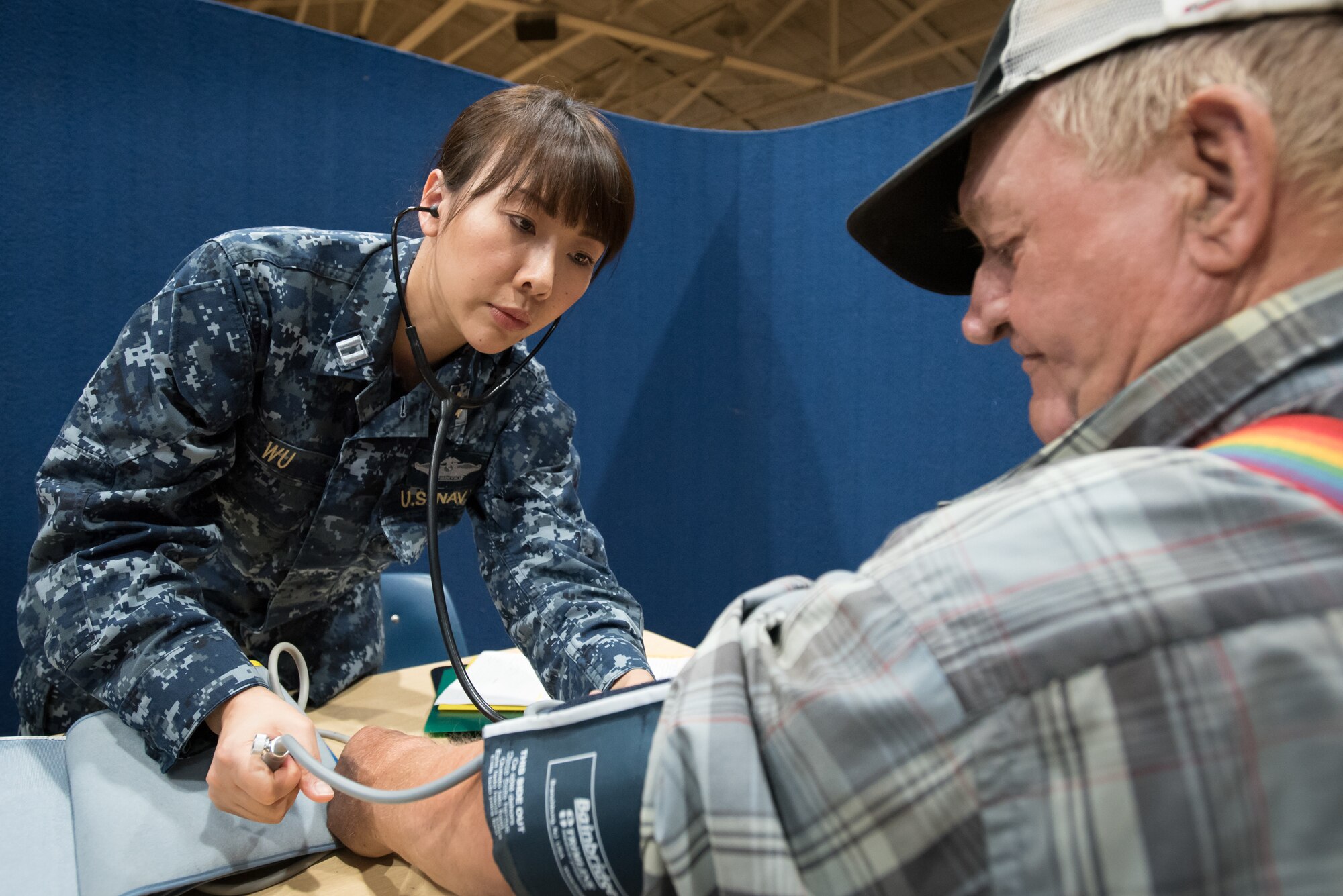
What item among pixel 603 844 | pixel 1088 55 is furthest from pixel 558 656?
pixel 1088 55

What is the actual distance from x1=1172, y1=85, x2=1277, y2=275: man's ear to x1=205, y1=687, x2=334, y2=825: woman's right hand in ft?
2.22

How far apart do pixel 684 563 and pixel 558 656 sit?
1.48m

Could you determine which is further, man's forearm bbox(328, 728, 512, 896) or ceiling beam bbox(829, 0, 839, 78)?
ceiling beam bbox(829, 0, 839, 78)

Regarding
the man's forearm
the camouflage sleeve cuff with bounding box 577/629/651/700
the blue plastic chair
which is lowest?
the blue plastic chair

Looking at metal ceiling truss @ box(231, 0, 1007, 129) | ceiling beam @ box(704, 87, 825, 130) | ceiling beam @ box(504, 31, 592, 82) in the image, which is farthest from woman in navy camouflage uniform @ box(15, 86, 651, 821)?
ceiling beam @ box(704, 87, 825, 130)

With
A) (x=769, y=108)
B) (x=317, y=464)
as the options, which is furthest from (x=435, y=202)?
(x=769, y=108)

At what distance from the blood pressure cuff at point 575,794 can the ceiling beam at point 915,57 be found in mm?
5902

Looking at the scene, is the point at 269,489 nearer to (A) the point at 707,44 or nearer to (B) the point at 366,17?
(B) the point at 366,17

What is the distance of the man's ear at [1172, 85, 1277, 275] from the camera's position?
1.30 feet

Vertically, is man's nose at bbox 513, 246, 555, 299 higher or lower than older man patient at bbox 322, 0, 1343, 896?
higher

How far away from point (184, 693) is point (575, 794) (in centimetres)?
45

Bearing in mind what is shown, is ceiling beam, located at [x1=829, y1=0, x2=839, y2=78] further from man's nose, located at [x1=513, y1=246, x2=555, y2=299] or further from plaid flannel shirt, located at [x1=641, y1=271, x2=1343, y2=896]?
plaid flannel shirt, located at [x1=641, y1=271, x2=1343, y2=896]

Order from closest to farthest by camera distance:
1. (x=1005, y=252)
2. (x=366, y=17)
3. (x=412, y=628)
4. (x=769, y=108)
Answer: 1. (x=1005, y=252)
2. (x=412, y=628)
3. (x=366, y=17)
4. (x=769, y=108)

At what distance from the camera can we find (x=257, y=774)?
0.64 metres
